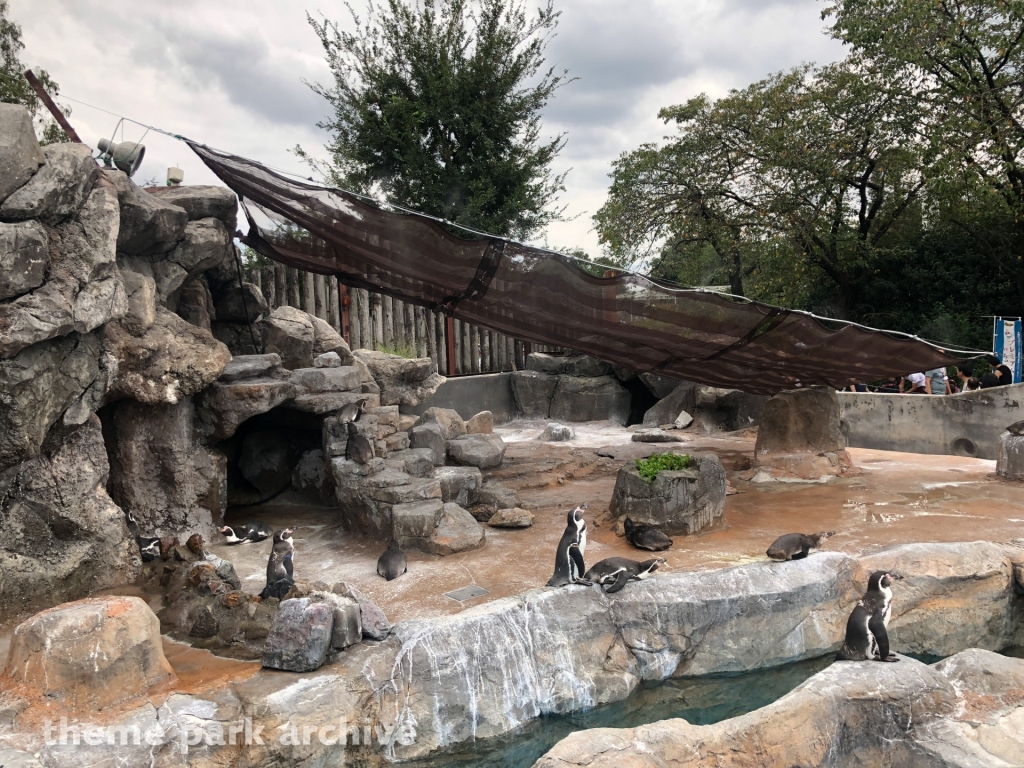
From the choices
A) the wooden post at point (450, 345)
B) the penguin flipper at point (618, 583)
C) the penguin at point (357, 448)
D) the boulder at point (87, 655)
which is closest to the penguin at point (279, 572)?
the boulder at point (87, 655)

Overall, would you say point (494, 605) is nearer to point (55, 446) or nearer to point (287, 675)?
point (287, 675)

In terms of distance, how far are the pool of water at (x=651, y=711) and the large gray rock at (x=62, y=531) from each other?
9.55 feet

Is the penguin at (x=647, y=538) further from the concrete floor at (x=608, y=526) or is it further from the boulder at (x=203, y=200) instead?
the boulder at (x=203, y=200)

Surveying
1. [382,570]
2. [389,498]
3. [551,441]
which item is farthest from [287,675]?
[551,441]

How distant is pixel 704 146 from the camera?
13688 millimetres

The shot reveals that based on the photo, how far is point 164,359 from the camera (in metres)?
5.83

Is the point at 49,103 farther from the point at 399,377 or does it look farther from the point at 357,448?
the point at 399,377

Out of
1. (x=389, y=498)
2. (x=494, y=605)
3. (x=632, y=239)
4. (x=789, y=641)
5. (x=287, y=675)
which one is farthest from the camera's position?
(x=632, y=239)

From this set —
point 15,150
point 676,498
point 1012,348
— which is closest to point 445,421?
point 676,498

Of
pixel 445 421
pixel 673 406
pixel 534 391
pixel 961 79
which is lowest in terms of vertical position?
pixel 445 421

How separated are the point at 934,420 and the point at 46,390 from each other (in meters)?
10.7

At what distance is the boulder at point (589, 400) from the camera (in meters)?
13.6

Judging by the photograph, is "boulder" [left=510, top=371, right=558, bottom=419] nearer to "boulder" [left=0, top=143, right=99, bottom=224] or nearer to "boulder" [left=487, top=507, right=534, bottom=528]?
"boulder" [left=487, top=507, right=534, bottom=528]

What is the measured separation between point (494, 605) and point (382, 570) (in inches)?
52.1
